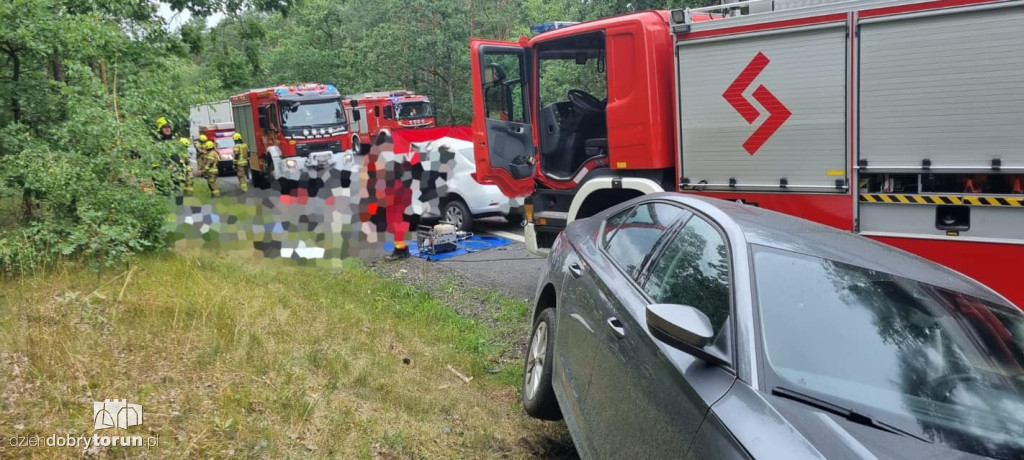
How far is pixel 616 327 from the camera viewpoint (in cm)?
304

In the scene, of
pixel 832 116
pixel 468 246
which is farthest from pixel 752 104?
pixel 468 246

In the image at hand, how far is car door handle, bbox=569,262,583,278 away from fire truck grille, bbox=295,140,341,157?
17.3 m

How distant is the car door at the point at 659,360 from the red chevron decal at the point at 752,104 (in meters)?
2.78

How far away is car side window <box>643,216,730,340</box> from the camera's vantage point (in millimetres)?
2614

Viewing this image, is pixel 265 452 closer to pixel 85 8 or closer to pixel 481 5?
pixel 85 8

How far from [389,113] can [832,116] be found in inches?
906

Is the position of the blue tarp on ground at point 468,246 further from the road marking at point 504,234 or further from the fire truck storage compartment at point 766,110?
the fire truck storage compartment at point 766,110

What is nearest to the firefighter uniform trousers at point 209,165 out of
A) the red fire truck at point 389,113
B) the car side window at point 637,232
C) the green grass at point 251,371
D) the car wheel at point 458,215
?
the car wheel at point 458,215

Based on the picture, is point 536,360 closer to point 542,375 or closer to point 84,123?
point 542,375

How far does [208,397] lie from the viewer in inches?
154

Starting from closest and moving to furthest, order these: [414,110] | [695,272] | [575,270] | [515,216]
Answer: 1. [695,272]
2. [575,270]
3. [515,216]
4. [414,110]

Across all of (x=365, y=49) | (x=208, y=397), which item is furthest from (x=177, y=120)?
(x=365, y=49)

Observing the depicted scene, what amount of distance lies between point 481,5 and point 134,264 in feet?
94.1

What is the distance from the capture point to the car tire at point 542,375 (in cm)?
414
